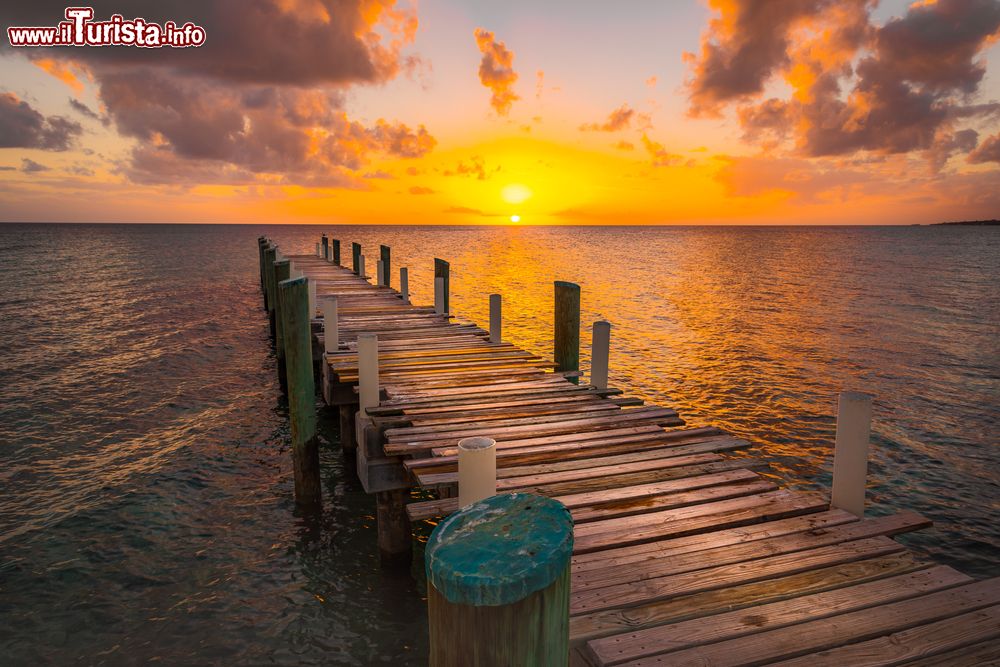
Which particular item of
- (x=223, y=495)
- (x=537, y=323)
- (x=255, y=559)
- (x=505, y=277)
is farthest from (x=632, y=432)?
(x=505, y=277)

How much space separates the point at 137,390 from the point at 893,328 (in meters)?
27.6

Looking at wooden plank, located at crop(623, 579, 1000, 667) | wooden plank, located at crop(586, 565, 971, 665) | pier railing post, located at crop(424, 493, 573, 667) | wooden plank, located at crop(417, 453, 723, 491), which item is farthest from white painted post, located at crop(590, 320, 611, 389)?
pier railing post, located at crop(424, 493, 573, 667)

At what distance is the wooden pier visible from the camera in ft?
10.9

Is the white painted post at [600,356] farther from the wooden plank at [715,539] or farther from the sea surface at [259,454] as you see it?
the wooden plank at [715,539]

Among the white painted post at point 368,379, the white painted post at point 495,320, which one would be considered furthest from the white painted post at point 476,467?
the white painted post at point 495,320

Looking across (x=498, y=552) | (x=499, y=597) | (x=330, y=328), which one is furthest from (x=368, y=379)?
(x=499, y=597)

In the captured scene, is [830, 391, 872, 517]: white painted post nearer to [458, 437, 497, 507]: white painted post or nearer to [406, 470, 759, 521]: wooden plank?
[406, 470, 759, 521]: wooden plank

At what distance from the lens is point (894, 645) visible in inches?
129

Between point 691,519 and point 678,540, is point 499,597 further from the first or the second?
point 691,519

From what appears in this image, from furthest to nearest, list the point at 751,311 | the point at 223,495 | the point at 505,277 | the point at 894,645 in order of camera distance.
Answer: the point at 505,277 < the point at 751,311 < the point at 223,495 < the point at 894,645

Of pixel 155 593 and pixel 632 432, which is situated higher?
pixel 632 432

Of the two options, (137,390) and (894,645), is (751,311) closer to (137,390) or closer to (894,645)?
(137,390)

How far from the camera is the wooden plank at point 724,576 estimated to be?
3.69 m

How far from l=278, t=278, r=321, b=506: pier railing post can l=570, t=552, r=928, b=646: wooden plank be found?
6126mm
